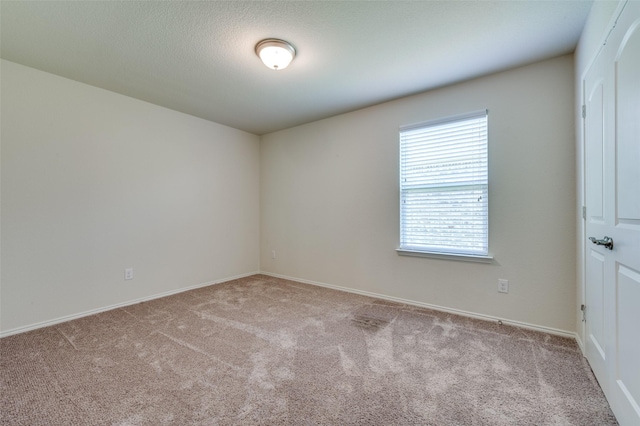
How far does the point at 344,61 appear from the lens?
2.33 m

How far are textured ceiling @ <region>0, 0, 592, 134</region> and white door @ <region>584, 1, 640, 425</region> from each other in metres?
0.62

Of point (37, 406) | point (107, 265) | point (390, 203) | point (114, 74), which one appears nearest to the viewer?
point (37, 406)

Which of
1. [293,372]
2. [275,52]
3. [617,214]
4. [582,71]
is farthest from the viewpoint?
[275,52]

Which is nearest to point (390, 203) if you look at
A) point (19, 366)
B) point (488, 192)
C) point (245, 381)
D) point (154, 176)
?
point (488, 192)

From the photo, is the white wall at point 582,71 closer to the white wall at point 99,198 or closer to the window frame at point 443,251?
the window frame at point 443,251

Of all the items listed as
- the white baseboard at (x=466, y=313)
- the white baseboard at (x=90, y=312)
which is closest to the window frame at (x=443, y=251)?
the white baseboard at (x=466, y=313)

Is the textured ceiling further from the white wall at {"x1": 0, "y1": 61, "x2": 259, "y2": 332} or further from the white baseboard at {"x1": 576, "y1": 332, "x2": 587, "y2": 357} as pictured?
the white baseboard at {"x1": 576, "y1": 332, "x2": 587, "y2": 357}

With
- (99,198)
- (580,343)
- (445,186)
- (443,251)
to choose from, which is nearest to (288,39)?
(445,186)

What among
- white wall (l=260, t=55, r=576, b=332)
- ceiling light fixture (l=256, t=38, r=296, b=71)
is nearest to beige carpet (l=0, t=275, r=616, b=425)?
white wall (l=260, t=55, r=576, b=332)

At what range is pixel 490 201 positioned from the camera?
2570mm

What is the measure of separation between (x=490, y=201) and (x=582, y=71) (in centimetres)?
115

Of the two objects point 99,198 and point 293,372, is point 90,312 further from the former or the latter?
point 293,372

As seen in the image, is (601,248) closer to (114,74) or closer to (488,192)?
(488,192)

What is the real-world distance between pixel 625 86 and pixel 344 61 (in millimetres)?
1790
